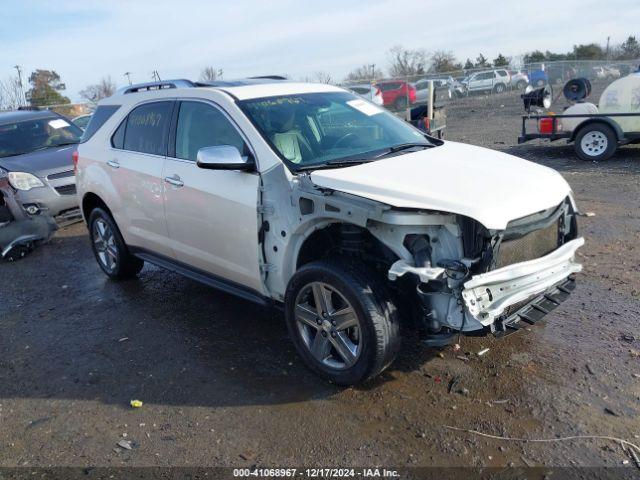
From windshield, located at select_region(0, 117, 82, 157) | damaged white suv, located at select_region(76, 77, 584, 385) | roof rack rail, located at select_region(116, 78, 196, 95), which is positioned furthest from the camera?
windshield, located at select_region(0, 117, 82, 157)

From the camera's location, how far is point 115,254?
5918mm

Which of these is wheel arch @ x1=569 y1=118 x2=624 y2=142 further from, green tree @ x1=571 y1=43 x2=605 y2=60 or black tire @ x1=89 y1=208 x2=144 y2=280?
green tree @ x1=571 y1=43 x2=605 y2=60

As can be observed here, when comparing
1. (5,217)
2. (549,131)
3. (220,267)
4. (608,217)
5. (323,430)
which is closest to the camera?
(323,430)

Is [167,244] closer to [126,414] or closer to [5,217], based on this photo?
[126,414]

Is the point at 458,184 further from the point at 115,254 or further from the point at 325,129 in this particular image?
the point at 115,254

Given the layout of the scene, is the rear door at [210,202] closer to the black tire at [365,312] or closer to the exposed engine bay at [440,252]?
the exposed engine bay at [440,252]

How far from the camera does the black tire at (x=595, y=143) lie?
10.6m

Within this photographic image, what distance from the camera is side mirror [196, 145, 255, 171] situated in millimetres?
3797

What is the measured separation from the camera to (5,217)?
783 centimetres

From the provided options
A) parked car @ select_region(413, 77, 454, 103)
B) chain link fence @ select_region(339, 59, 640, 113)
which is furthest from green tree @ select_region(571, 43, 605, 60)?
parked car @ select_region(413, 77, 454, 103)

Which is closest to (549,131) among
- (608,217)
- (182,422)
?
(608,217)

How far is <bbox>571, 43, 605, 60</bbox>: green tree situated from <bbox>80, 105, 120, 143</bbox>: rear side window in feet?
216

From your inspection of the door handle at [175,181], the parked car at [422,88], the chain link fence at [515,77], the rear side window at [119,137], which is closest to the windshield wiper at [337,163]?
the door handle at [175,181]

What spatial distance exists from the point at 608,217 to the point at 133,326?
5.90 meters
